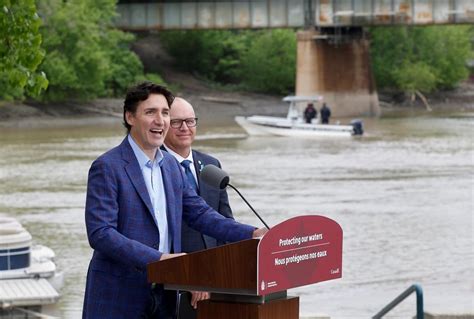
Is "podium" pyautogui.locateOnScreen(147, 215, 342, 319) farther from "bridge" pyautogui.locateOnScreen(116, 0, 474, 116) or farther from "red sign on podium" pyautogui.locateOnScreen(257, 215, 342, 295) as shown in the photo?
"bridge" pyautogui.locateOnScreen(116, 0, 474, 116)

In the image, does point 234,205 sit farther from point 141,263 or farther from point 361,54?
point 361,54

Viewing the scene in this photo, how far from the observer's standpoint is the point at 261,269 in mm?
5469

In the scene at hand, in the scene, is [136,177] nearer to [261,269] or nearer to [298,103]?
[261,269]

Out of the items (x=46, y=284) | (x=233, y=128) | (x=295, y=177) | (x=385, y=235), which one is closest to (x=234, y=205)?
(x=385, y=235)

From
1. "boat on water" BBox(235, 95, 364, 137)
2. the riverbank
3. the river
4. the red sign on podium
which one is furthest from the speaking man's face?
the riverbank

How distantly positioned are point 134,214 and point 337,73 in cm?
7780

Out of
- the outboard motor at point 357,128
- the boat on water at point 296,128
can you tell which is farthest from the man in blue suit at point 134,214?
the outboard motor at point 357,128

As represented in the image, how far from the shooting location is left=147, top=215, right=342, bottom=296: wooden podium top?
5.52 m

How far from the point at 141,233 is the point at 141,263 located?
254 mm

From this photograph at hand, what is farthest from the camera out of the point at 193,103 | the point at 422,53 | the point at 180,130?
the point at 422,53

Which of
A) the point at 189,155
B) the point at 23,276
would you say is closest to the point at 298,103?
the point at 23,276

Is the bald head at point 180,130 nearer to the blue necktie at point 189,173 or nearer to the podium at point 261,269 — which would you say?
the blue necktie at point 189,173

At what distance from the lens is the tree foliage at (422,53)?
10062cm

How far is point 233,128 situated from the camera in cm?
7012
